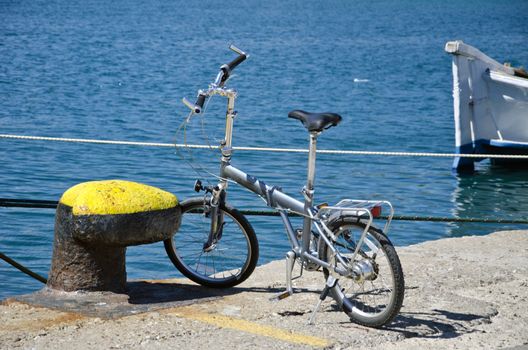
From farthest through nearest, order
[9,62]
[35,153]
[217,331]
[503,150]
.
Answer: [9,62] < [35,153] < [503,150] < [217,331]

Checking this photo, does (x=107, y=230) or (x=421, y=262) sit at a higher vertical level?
(x=107, y=230)

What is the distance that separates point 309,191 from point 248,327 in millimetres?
900

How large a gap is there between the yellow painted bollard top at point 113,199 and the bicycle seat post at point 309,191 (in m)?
0.90

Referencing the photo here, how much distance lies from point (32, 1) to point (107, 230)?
102957mm

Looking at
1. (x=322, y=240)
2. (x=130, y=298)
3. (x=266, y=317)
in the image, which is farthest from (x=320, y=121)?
(x=130, y=298)

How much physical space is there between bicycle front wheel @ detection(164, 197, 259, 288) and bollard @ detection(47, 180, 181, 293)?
1.35ft

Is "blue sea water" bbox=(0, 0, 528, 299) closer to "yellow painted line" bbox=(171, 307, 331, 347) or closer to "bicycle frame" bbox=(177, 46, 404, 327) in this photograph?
"bicycle frame" bbox=(177, 46, 404, 327)

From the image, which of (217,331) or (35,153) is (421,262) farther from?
(35,153)

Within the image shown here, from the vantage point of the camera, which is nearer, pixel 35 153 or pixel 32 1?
pixel 35 153

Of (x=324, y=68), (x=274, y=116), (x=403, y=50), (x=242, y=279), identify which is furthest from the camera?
(x=403, y=50)

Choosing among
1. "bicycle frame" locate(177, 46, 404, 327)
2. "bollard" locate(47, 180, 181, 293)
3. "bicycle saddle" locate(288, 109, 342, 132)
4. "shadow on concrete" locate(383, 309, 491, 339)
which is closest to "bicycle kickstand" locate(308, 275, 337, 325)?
"bicycle frame" locate(177, 46, 404, 327)

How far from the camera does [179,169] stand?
67.9 ft

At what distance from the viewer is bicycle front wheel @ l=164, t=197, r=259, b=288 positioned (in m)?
6.98

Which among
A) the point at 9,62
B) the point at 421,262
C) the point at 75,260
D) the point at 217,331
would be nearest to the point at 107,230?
the point at 75,260
